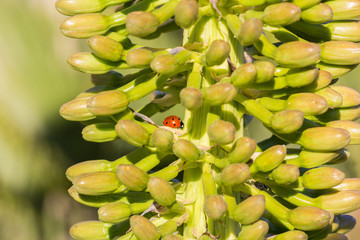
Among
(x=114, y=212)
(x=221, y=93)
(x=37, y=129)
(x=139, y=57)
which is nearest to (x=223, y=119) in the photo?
(x=221, y=93)

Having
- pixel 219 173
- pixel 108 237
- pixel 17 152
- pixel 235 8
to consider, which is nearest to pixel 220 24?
pixel 235 8

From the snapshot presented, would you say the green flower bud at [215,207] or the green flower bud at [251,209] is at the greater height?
the green flower bud at [215,207]


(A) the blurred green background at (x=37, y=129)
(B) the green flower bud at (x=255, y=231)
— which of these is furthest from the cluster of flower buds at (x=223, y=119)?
(A) the blurred green background at (x=37, y=129)

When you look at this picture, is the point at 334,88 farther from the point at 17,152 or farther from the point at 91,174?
the point at 17,152

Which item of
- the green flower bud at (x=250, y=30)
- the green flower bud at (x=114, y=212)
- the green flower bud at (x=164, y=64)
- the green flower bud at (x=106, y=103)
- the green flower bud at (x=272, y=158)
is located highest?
the green flower bud at (x=250, y=30)

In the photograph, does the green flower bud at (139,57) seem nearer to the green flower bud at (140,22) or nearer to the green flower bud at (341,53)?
the green flower bud at (140,22)

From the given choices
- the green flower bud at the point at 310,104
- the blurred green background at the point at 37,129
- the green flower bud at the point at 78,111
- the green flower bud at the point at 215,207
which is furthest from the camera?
the blurred green background at the point at 37,129

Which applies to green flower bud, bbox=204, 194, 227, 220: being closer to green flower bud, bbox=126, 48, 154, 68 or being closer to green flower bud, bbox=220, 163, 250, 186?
green flower bud, bbox=220, 163, 250, 186

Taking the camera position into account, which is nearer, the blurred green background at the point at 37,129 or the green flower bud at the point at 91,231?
the green flower bud at the point at 91,231
